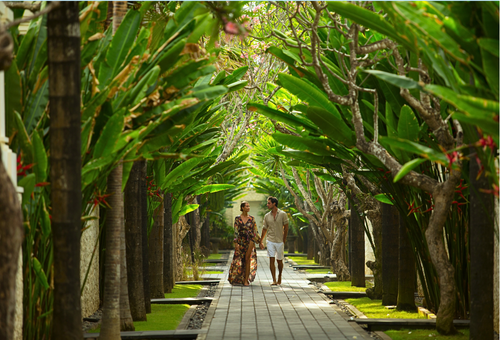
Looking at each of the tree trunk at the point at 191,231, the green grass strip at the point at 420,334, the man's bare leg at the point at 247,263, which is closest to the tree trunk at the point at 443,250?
the green grass strip at the point at 420,334

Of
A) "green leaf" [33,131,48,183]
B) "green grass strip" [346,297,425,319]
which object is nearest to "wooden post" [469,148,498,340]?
"green grass strip" [346,297,425,319]

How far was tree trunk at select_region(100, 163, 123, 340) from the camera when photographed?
6.71 meters

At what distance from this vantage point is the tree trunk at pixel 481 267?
6090 mm

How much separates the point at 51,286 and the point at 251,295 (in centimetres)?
670

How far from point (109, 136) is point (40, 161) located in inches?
29.5

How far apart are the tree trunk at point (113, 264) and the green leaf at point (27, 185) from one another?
1.61 m

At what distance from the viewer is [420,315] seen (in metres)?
8.80

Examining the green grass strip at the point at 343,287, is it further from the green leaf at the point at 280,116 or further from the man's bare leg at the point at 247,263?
the green leaf at the point at 280,116

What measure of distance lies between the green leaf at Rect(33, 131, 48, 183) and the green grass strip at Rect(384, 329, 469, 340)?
4.50 metres

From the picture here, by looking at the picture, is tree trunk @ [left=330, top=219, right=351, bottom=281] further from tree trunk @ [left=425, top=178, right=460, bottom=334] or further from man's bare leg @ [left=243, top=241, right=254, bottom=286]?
tree trunk @ [left=425, top=178, right=460, bottom=334]

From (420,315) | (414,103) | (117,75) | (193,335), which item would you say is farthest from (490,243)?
(117,75)

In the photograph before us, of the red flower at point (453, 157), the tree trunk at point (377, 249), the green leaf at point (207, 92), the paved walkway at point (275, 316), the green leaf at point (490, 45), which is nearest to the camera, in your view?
the green leaf at point (490, 45)

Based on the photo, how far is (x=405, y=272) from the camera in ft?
30.2

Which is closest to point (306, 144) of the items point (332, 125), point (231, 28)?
point (332, 125)
